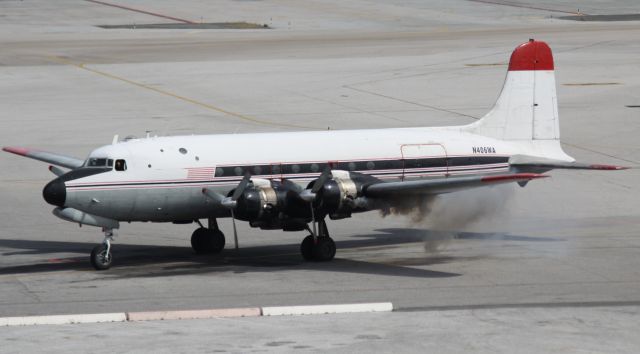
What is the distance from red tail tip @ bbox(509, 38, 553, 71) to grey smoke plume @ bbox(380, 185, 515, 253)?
389cm

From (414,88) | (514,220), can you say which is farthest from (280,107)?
(514,220)

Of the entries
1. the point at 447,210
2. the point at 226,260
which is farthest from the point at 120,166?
the point at 447,210

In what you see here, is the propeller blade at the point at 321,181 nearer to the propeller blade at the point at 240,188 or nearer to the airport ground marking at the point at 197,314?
the propeller blade at the point at 240,188

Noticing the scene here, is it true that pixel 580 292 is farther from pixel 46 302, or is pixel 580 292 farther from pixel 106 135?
pixel 106 135

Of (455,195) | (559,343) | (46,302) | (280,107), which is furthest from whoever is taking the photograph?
(280,107)

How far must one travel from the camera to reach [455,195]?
34.7 m

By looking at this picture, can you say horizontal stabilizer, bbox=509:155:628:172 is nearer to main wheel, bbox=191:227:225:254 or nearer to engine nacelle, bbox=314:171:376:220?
engine nacelle, bbox=314:171:376:220

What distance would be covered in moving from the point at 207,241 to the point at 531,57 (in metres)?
11.7

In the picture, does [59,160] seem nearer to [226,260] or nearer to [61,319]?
[226,260]

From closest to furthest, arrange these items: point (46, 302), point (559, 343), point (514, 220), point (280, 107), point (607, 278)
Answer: point (559, 343) → point (46, 302) → point (607, 278) → point (514, 220) → point (280, 107)

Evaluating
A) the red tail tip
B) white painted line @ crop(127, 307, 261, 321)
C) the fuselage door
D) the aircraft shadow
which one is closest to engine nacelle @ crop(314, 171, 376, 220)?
the aircraft shadow

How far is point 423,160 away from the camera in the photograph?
3438cm

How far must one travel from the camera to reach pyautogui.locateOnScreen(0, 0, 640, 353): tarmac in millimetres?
24125

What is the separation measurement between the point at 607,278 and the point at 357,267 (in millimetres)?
6554
